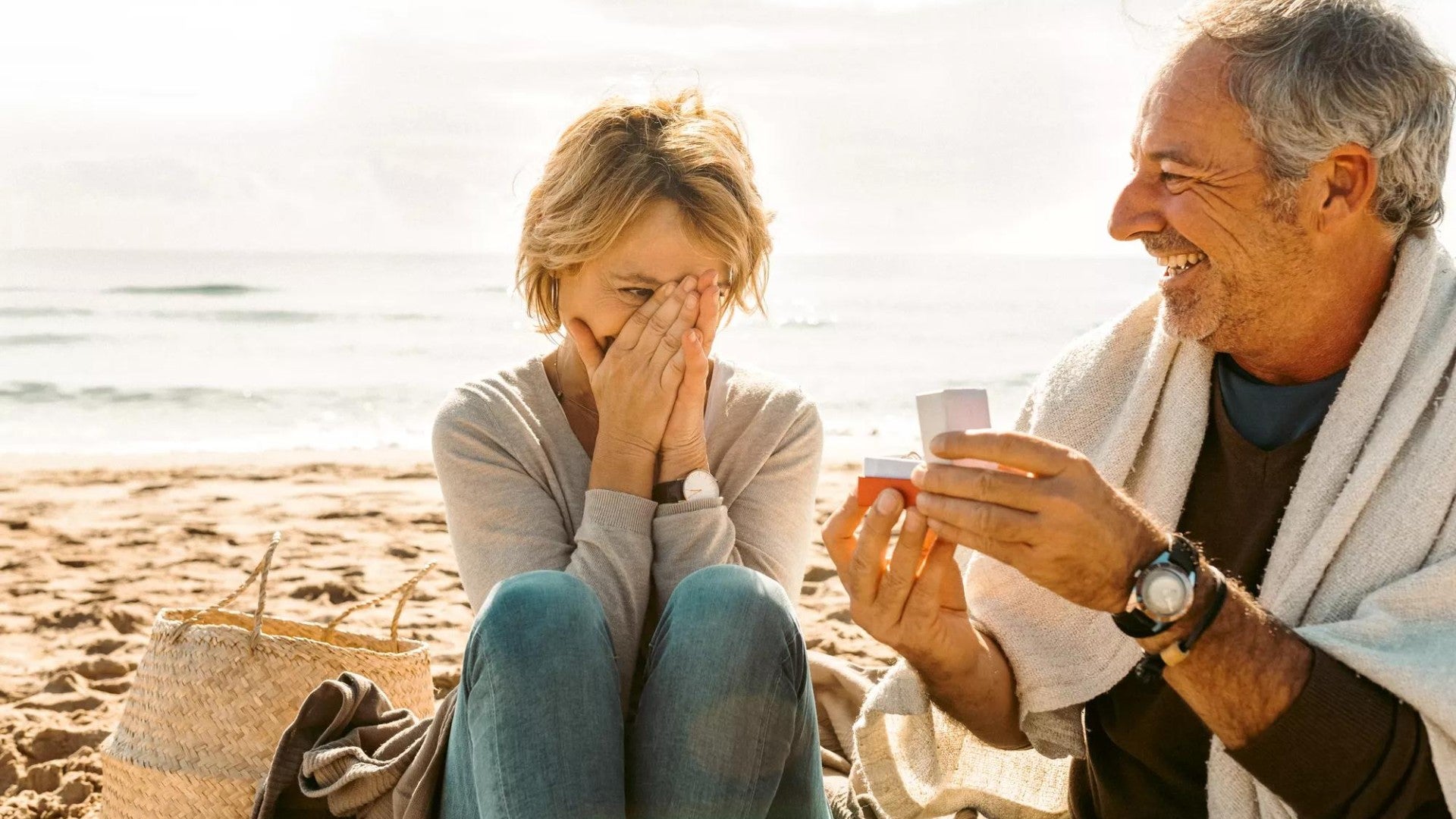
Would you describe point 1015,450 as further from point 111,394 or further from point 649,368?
point 111,394

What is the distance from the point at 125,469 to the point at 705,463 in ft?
23.8

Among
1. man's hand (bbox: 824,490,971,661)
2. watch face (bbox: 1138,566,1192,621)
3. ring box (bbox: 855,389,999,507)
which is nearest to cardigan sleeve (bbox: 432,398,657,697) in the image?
man's hand (bbox: 824,490,971,661)

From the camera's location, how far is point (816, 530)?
750 centimetres

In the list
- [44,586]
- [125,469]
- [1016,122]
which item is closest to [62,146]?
[1016,122]

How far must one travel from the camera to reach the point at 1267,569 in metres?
2.37

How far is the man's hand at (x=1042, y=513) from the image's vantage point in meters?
1.92

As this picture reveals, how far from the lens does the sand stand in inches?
173

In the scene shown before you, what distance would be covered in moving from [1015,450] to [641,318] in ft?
4.27

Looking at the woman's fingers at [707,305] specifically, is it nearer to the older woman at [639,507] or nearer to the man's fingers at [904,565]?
the older woman at [639,507]

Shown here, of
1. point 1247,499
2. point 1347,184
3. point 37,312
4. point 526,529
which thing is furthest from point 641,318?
point 37,312

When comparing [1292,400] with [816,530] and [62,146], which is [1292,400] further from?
[62,146]

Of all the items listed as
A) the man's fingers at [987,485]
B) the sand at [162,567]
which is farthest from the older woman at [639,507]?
the sand at [162,567]

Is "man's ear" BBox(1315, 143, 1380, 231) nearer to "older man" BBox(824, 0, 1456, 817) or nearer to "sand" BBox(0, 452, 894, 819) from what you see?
"older man" BBox(824, 0, 1456, 817)

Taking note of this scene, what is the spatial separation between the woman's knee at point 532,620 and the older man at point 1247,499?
1.57 feet
